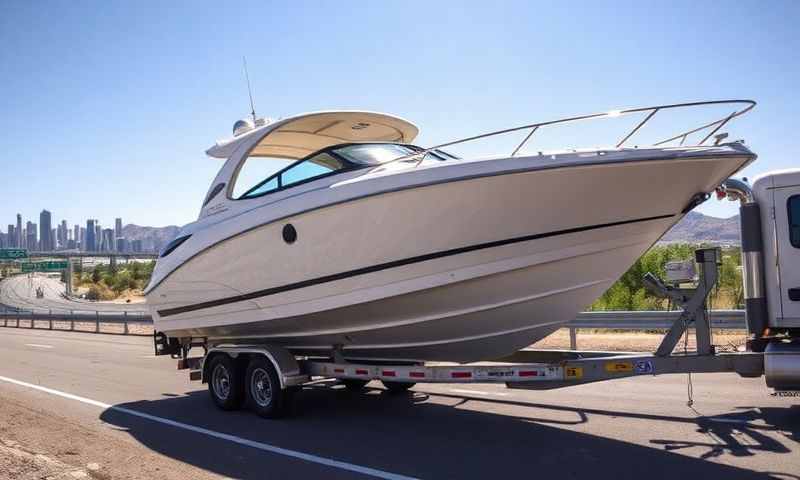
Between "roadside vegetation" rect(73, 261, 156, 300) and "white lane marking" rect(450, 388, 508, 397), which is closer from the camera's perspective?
"white lane marking" rect(450, 388, 508, 397)

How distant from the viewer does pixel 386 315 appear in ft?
21.9

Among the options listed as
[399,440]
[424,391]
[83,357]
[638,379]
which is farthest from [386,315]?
[83,357]

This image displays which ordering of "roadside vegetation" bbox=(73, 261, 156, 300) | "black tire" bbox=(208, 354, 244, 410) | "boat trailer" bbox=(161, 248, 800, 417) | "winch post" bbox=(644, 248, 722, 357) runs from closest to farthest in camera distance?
"boat trailer" bbox=(161, 248, 800, 417) → "winch post" bbox=(644, 248, 722, 357) → "black tire" bbox=(208, 354, 244, 410) → "roadside vegetation" bbox=(73, 261, 156, 300)

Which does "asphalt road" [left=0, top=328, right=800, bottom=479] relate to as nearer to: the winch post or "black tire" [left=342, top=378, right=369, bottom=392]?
"black tire" [left=342, top=378, right=369, bottom=392]

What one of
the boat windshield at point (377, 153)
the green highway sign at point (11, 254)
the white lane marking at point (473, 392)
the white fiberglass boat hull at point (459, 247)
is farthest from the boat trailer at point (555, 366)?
the green highway sign at point (11, 254)

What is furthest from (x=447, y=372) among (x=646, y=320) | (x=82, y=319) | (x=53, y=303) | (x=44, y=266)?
(x=44, y=266)

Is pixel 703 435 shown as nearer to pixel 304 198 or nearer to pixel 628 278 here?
pixel 304 198

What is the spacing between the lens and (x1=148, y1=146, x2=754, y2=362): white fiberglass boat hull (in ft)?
18.4

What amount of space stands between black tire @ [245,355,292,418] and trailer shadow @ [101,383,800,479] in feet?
0.51

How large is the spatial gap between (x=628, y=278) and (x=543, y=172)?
13.2 m

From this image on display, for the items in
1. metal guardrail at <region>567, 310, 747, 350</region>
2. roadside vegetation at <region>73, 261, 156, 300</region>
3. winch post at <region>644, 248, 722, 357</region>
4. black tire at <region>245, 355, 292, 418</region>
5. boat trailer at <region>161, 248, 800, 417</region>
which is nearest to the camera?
boat trailer at <region>161, 248, 800, 417</region>

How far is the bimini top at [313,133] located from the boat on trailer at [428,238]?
5 cm

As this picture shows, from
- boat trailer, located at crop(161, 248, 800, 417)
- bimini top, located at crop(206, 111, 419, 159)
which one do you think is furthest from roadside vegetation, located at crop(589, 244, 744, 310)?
boat trailer, located at crop(161, 248, 800, 417)

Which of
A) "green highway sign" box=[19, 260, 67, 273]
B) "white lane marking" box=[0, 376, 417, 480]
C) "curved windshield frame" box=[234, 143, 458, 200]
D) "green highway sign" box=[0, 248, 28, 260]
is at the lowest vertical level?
"white lane marking" box=[0, 376, 417, 480]
